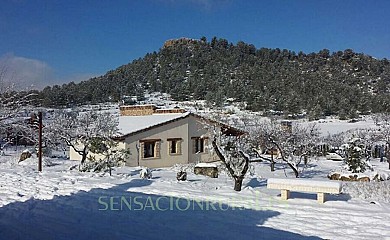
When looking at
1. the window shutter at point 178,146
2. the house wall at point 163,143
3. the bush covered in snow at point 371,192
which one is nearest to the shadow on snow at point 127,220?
the bush covered in snow at point 371,192

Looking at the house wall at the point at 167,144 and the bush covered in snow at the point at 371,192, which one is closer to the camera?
the bush covered in snow at the point at 371,192

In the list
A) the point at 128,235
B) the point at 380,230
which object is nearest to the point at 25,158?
the point at 128,235

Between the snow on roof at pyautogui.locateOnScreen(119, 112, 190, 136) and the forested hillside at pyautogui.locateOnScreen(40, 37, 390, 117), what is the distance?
18756 mm

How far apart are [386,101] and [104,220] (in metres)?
49.4

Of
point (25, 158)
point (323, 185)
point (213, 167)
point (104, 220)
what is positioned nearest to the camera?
point (104, 220)

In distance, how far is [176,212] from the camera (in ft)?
24.7

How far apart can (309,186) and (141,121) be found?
17667mm

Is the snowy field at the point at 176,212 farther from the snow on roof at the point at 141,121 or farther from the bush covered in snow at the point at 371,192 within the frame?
the snow on roof at the point at 141,121

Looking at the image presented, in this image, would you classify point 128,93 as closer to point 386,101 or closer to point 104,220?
point 386,101

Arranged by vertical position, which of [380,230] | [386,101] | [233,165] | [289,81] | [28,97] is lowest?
[380,230]

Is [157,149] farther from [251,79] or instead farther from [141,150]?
[251,79]

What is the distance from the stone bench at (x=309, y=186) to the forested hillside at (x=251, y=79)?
37084 millimetres

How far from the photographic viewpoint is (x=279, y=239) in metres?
5.90

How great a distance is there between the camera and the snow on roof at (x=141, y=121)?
22.5 meters
